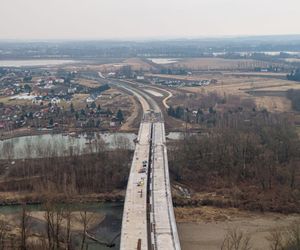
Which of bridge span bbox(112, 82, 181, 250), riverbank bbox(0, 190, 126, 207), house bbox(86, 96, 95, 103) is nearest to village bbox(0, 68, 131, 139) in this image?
house bbox(86, 96, 95, 103)

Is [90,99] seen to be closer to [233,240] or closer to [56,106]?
[56,106]

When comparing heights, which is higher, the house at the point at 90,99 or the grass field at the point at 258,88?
the grass field at the point at 258,88

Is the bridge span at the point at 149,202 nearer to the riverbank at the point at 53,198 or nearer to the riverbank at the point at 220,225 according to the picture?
the riverbank at the point at 220,225

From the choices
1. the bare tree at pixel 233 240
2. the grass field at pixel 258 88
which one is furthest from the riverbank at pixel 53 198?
the grass field at pixel 258 88

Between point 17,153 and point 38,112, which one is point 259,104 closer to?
point 38,112

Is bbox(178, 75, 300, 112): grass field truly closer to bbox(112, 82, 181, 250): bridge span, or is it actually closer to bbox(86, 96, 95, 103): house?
bbox(86, 96, 95, 103): house

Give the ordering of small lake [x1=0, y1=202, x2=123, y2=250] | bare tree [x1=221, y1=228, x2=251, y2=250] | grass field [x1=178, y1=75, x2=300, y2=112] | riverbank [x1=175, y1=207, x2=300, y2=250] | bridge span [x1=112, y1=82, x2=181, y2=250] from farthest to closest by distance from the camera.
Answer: grass field [x1=178, y1=75, x2=300, y2=112] → small lake [x1=0, y1=202, x2=123, y2=250] → riverbank [x1=175, y1=207, x2=300, y2=250] → bare tree [x1=221, y1=228, x2=251, y2=250] → bridge span [x1=112, y1=82, x2=181, y2=250]
